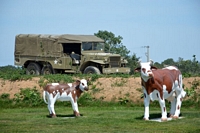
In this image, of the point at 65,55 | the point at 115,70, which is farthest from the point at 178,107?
the point at 65,55

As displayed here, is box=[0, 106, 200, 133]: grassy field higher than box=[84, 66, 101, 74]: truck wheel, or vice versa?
box=[84, 66, 101, 74]: truck wheel

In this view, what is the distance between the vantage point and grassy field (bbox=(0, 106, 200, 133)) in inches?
656

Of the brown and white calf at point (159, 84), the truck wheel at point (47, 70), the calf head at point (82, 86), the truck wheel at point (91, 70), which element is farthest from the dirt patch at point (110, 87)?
the truck wheel at point (47, 70)

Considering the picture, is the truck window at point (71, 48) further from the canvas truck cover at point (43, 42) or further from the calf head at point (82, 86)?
the calf head at point (82, 86)

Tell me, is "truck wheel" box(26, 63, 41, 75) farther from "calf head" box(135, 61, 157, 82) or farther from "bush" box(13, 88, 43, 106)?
"calf head" box(135, 61, 157, 82)

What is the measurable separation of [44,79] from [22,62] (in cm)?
1086

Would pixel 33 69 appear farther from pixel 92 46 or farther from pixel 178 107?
pixel 178 107

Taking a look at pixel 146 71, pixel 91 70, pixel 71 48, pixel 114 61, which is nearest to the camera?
pixel 146 71

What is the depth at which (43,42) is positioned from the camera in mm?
36344

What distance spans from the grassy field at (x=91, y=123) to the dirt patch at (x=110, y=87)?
3.27 metres

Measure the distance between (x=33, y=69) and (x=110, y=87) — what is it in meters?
12.0

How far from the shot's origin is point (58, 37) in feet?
117

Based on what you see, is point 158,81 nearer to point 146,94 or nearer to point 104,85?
point 146,94

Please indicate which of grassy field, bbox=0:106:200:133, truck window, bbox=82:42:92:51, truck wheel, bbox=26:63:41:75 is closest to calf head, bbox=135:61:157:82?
grassy field, bbox=0:106:200:133
